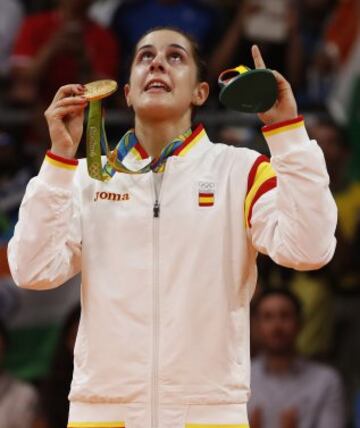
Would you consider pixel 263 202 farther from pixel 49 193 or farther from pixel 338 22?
pixel 338 22

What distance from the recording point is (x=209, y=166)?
14.6 feet

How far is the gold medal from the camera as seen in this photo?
172 inches

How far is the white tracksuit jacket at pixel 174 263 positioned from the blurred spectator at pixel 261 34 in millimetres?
4104

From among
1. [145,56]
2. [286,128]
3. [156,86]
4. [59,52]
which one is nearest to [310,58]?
[59,52]

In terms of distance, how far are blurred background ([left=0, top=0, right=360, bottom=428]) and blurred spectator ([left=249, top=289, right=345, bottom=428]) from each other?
0.05ft

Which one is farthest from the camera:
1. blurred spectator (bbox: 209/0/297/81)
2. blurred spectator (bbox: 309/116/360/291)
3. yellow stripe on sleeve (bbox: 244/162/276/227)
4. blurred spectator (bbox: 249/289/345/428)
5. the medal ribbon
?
blurred spectator (bbox: 209/0/297/81)

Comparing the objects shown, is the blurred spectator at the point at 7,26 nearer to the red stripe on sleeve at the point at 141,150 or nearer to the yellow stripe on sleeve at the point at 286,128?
the red stripe on sleeve at the point at 141,150

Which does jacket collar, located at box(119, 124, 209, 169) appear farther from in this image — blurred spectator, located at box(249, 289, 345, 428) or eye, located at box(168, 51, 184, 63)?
blurred spectator, located at box(249, 289, 345, 428)

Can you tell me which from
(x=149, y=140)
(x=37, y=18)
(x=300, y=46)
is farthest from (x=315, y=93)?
(x=149, y=140)

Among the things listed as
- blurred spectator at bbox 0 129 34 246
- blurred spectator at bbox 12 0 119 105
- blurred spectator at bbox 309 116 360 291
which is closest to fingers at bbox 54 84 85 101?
blurred spectator at bbox 0 129 34 246

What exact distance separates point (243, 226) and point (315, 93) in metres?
4.58

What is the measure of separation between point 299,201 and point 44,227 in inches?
34.2

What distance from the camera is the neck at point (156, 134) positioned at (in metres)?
4.57

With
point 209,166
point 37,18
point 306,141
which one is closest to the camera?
point 306,141
